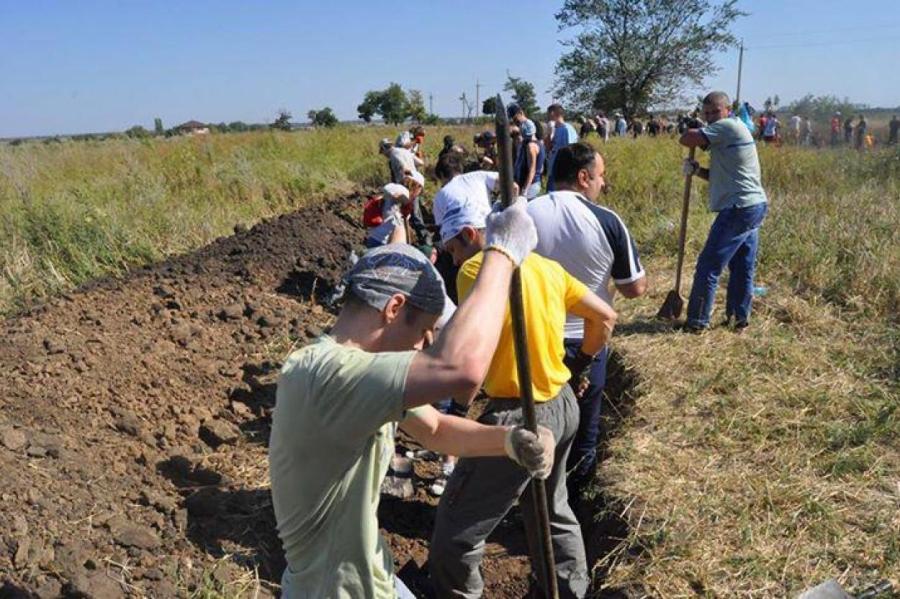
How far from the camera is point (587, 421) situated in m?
3.69

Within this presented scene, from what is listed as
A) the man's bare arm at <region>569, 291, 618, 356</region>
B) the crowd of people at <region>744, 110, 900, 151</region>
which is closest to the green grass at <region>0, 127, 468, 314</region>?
the man's bare arm at <region>569, 291, 618, 356</region>

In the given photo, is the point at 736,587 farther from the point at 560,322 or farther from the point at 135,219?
the point at 135,219

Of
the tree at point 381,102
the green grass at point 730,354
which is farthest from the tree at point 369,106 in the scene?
the green grass at point 730,354

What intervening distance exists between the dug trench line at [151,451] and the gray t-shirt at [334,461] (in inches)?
58.2

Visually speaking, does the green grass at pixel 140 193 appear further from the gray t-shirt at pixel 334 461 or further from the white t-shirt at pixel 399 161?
the gray t-shirt at pixel 334 461

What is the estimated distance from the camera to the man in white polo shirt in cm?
322

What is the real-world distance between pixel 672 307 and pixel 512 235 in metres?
4.55

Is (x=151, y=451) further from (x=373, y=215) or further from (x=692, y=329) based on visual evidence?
(x=692, y=329)

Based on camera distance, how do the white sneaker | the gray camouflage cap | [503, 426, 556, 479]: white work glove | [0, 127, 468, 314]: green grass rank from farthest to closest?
1. [0, 127, 468, 314]: green grass
2. the white sneaker
3. [503, 426, 556, 479]: white work glove
4. the gray camouflage cap

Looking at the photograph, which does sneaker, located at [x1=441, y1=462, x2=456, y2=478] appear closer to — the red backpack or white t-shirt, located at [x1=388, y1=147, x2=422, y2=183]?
the red backpack

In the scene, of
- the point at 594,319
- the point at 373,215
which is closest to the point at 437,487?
the point at 594,319

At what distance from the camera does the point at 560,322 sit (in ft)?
8.95

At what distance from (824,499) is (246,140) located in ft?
48.1

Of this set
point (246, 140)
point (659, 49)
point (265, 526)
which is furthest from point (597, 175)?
point (659, 49)
